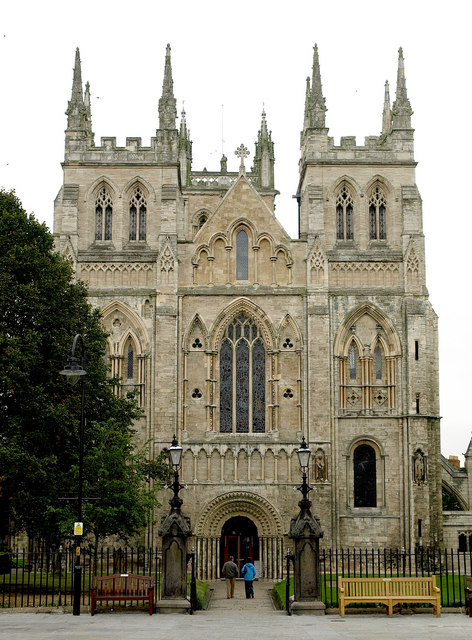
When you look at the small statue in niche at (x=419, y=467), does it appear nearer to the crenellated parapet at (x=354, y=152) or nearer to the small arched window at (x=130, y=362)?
the small arched window at (x=130, y=362)

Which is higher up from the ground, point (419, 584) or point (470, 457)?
point (470, 457)

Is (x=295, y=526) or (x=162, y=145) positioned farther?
(x=162, y=145)

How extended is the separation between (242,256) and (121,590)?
22.9 metres

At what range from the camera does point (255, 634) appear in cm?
1962

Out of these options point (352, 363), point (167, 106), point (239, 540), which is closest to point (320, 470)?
point (239, 540)

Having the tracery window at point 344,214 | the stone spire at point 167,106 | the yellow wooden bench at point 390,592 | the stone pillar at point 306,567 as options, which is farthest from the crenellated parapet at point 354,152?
the yellow wooden bench at point 390,592

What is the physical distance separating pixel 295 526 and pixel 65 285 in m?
13.3

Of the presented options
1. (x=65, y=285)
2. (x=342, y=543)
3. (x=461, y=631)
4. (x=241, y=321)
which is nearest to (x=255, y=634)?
(x=461, y=631)

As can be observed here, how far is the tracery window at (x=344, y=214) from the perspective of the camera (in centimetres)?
4591

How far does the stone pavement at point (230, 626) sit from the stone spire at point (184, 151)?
4342 cm

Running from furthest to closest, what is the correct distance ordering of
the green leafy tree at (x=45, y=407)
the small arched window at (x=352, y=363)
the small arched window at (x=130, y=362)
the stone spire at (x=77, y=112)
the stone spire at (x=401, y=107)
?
the stone spire at (x=401, y=107) < the stone spire at (x=77, y=112) < the small arched window at (x=352, y=363) < the small arched window at (x=130, y=362) < the green leafy tree at (x=45, y=407)

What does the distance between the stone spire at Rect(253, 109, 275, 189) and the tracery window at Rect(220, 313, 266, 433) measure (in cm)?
2228

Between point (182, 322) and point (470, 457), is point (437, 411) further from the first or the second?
point (182, 322)

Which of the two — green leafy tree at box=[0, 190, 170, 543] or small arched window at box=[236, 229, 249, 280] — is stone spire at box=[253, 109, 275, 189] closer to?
small arched window at box=[236, 229, 249, 280]
